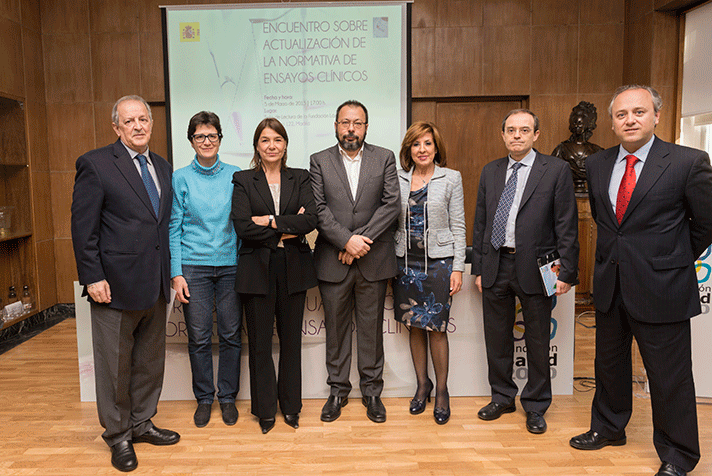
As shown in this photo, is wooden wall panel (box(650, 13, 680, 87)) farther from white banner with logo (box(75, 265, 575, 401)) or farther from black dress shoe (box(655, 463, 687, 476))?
black dress shoe (box(655, 463, 687, 476))

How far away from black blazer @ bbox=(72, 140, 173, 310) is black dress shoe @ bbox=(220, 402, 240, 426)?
81 centimetres

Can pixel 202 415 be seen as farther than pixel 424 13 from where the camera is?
No

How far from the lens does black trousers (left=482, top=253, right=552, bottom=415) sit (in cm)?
275

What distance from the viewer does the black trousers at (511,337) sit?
2.75 metres

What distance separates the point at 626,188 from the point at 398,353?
1.60 metres

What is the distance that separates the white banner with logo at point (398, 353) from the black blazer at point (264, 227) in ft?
1.50

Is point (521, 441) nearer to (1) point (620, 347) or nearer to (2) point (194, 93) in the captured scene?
(1) point (620, 347)

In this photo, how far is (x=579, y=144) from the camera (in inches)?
204

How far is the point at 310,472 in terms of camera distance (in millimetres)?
2371

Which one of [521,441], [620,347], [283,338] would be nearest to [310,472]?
[283,338]

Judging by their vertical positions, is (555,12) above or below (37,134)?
above

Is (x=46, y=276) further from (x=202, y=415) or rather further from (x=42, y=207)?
(x=202, y=415)

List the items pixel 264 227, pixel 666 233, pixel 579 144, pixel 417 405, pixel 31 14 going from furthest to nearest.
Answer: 1. pixel 31 14
2. pixel 579 144
3. pixel 417 405
4. pixel 264 227
5. pixel 666 233

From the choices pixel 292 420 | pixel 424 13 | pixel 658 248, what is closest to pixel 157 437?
pixel 292 420
